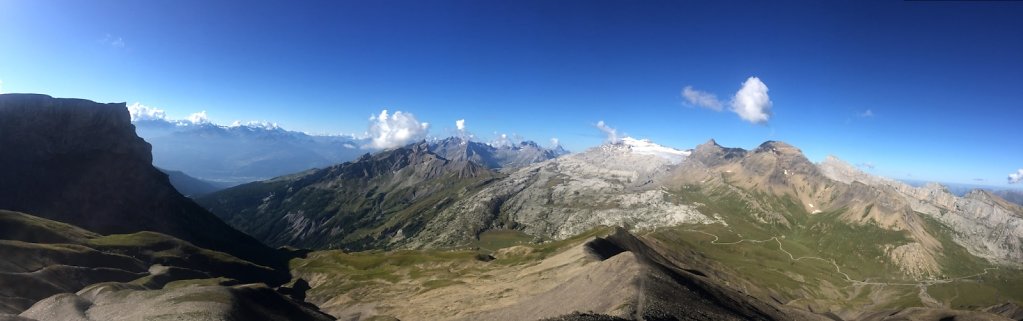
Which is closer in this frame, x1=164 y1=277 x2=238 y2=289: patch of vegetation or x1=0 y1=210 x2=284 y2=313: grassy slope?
x1=0 y1=210 x2=284 y2=313: grassy slope

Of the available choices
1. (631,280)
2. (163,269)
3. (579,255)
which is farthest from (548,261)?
(163,269)

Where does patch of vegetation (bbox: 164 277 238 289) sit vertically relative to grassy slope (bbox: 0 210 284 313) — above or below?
below

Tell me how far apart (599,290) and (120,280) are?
141m

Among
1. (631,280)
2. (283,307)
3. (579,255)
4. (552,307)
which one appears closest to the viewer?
(631,280)

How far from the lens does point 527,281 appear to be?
149875 millimetres

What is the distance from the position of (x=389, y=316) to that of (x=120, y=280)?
8468 centimetres

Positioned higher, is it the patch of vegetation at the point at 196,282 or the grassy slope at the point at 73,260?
the grassy slope at the point at 73,260

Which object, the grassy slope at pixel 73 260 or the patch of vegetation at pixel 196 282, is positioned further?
the patch of vegetation at pixel 196 282

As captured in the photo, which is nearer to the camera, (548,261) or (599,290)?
(599,290)

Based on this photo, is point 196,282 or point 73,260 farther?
point 196,282

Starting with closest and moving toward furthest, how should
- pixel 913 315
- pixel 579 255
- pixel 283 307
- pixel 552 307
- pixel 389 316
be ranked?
pixel 552 307 → pixel 283 307 → pixel 389 316 → pixel 913 315 → pixel 579 255

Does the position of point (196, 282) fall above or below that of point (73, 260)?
below

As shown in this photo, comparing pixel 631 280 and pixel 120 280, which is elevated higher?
pixel 631 280

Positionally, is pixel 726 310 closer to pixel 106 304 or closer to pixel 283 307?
pixel 283 307
